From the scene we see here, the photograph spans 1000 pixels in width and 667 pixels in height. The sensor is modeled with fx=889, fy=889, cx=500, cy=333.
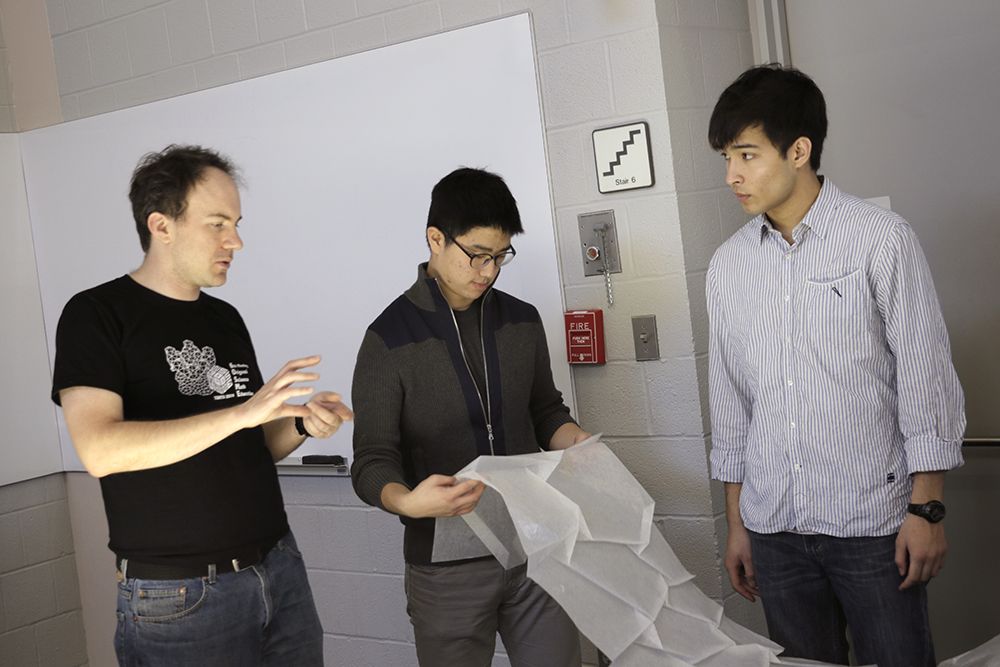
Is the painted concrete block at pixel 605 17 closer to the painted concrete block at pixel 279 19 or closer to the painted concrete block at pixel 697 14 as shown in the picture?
the painted concrete block at pixel 697 14

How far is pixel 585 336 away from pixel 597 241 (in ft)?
0.88

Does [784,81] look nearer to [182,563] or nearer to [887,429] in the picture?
[887,429]

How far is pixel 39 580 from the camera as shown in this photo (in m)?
3.48

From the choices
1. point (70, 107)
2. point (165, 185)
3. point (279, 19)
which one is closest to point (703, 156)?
point (165, 185)

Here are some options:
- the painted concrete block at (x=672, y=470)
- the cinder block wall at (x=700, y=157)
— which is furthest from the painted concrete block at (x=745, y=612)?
the painted concrete block at (x=672, y=470)

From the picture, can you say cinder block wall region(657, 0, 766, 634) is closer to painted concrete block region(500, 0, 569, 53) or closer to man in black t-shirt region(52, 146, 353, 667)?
painted concrete block region(500, 0, 569, 53)

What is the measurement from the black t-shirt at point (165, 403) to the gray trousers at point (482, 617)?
1.18 ft

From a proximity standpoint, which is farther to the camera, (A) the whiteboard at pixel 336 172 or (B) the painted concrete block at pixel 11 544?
(B) the painted concrete block at pixel 11 544

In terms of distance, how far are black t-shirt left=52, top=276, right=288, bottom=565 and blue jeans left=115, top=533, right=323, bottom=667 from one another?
0.05m

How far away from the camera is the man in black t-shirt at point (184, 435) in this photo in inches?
63.4

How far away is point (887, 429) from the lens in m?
1.71

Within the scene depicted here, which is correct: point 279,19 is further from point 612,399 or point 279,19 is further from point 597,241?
point 612,399

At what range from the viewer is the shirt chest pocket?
169cm

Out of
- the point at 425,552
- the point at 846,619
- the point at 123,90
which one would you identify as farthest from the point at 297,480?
the point at 846,619
